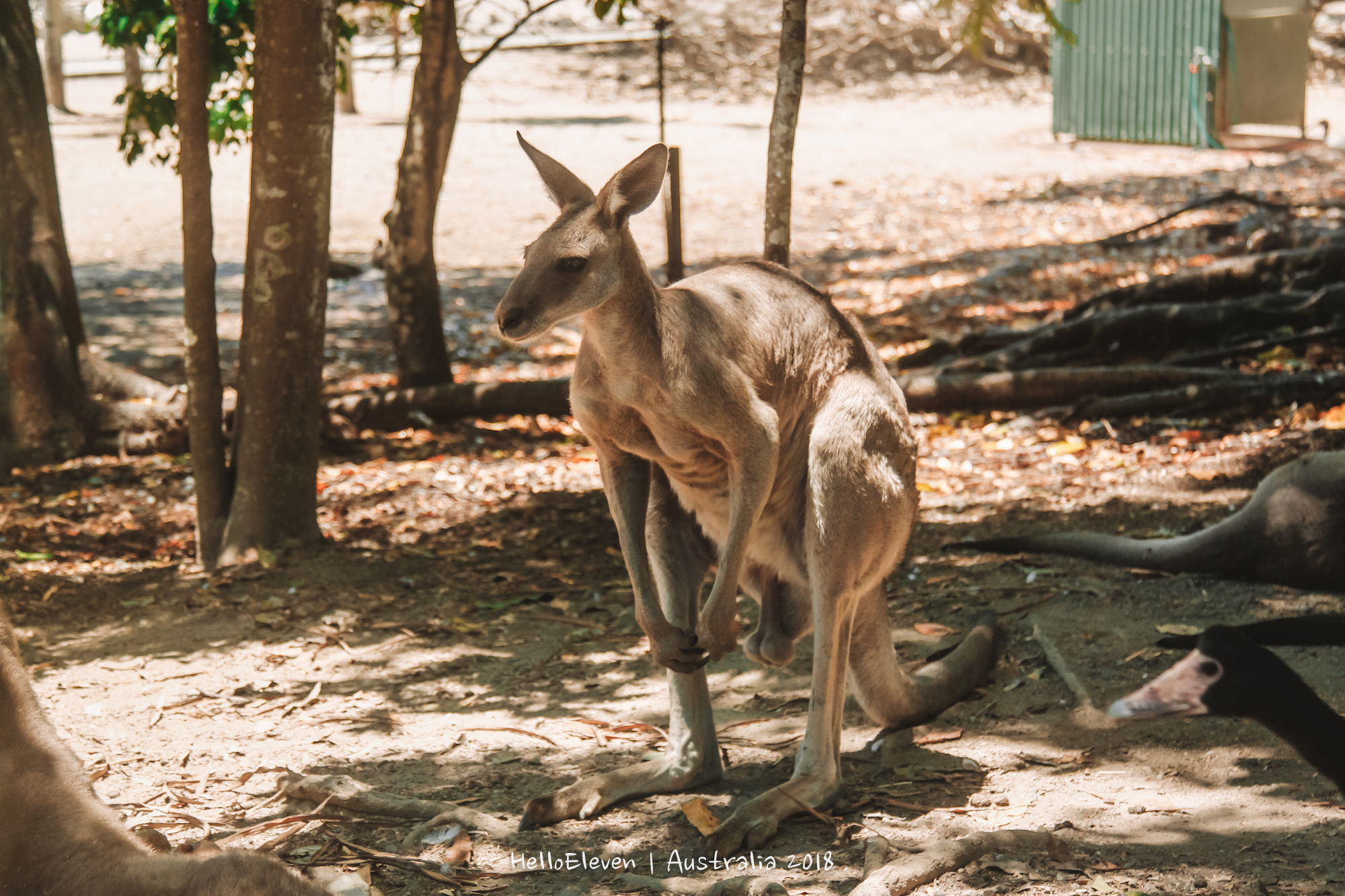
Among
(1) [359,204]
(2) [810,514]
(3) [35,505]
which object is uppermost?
(1) [359,204]

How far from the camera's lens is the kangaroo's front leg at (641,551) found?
3547mm

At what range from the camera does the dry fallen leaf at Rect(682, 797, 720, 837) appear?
3.52 metres

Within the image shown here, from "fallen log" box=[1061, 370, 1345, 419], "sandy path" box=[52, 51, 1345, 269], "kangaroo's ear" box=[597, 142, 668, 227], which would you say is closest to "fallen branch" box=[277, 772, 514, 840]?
"kangaroo's ear" box=[597, 142, 668, 227]

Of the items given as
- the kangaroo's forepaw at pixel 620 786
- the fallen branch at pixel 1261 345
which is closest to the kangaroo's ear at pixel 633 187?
the kangaroo's forepaw at pixel 620 786

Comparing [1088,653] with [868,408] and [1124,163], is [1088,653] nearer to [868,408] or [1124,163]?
[868,408]

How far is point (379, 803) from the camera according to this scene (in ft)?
11.6

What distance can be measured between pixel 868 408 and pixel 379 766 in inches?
76.9

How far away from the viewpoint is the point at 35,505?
248 inches

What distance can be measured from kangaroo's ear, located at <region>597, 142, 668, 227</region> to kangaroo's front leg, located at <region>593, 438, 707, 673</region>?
688 mm

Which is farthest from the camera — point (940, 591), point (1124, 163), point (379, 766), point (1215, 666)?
point (1124, 163)

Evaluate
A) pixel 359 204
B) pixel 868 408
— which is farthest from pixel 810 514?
pixel 359 204

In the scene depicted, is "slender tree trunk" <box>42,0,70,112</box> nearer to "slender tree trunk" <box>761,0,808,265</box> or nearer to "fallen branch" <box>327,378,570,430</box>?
"fallen branch" <box>327,378,570,430</box>

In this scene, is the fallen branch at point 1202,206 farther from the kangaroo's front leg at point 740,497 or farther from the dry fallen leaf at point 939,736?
the kangaroo's front leg at point 740,497

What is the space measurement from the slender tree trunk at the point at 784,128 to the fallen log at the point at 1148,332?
115 inches
